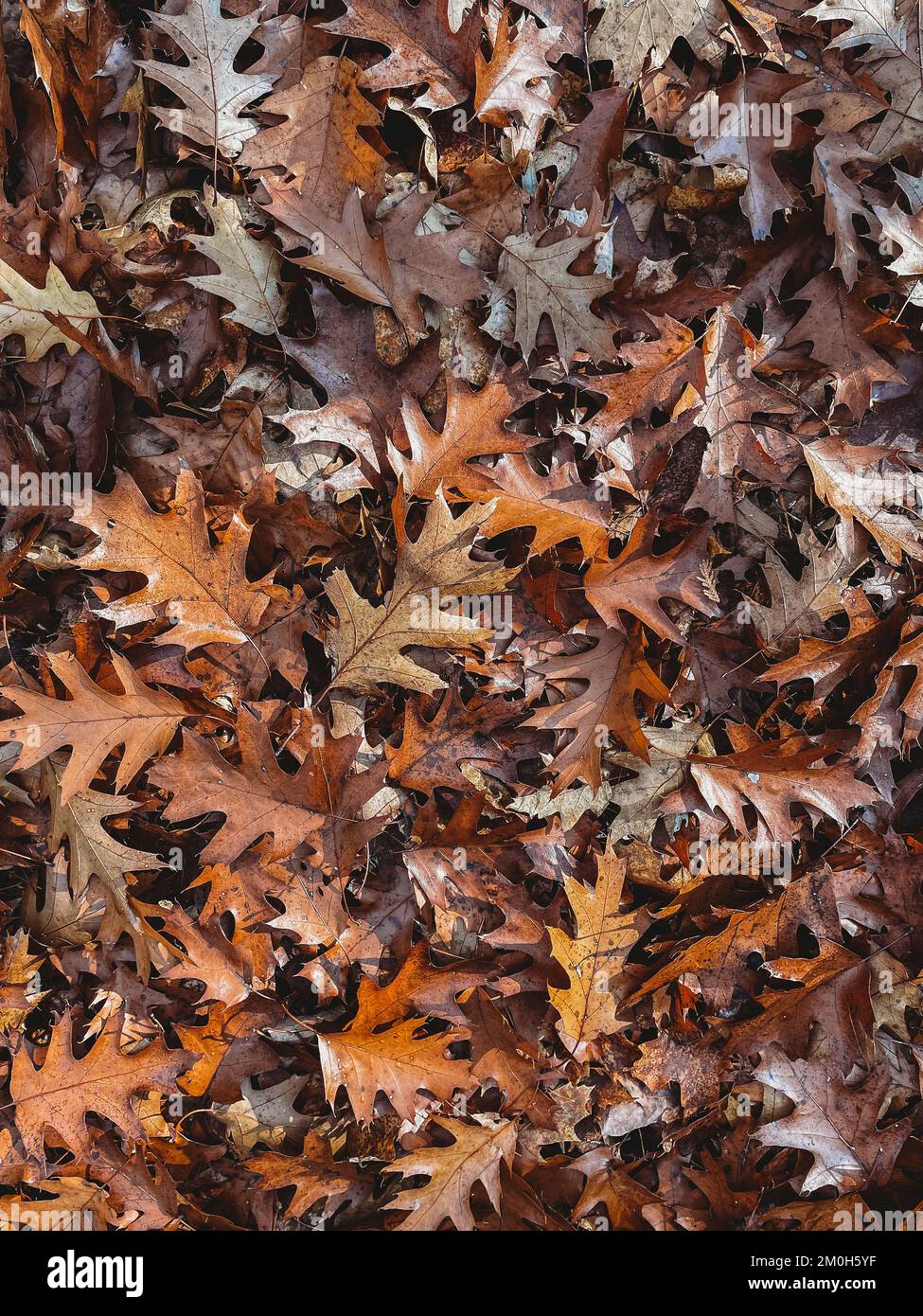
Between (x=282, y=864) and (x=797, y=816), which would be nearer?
(x=282, y=864)

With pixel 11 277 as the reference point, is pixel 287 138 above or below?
above

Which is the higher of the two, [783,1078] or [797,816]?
[797,816]

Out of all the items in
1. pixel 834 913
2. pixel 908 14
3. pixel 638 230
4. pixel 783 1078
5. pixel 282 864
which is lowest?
pixel 783 1078

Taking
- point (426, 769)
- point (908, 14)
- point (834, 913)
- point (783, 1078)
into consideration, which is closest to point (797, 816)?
point (834, 913)
